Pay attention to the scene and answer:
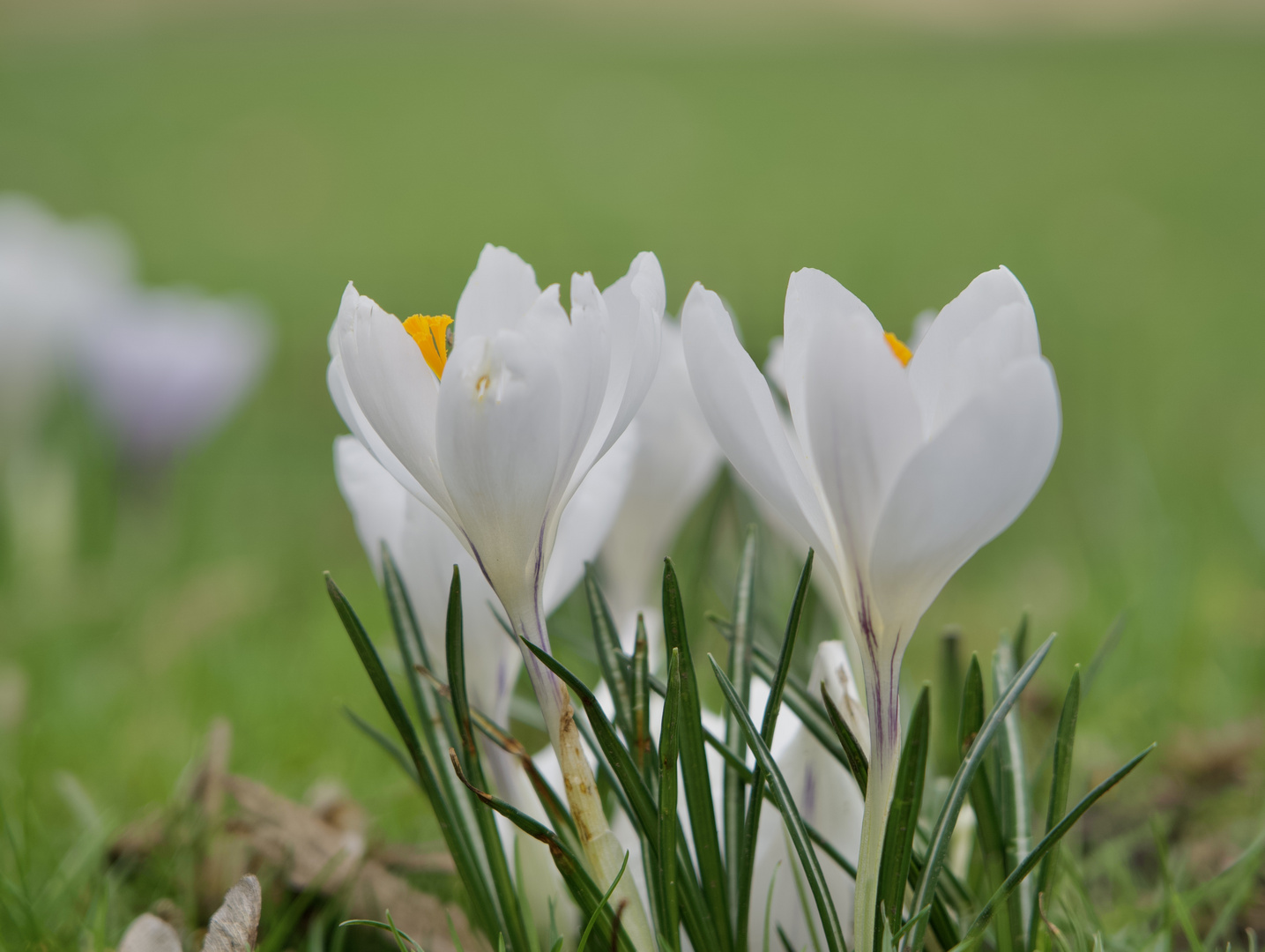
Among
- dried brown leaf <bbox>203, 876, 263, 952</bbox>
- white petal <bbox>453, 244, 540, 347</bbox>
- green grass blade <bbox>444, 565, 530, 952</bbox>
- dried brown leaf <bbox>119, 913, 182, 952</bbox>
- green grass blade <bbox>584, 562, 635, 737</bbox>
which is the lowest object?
dried brown leaf <bbox>119, 913, 182, 952</bbox>

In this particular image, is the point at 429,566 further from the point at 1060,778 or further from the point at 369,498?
the point at 1060,778

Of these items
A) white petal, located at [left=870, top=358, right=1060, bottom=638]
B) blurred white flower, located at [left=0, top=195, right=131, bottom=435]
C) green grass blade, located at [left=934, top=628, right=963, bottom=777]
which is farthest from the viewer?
blurred white flower, located at [left=0, top=195, right=131, bottom=435]

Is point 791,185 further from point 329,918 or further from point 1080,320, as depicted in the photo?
point 329,918

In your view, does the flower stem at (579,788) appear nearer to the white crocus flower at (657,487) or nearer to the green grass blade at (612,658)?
the green grass blade at (612,658)

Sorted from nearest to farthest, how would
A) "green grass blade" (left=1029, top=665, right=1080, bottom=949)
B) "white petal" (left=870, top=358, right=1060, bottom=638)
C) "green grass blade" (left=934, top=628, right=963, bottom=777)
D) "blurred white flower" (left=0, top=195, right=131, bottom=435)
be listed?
"white petal" (left=870, top=358, right=1060, bottom=638) < "green grass blade" (left=1029, top=665, right=1080, bottom=949) < "green grass blade" (left=934, top=628, right=963, bottom=777) < "blurred white flower" (left=0, top=195, right=131, bottom=435)

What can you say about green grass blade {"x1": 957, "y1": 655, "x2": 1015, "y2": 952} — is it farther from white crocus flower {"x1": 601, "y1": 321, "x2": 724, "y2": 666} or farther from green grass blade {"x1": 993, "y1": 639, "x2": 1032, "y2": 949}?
white crocus flower {"x1": 601, "y1": 321, "x2": 724, "y2": 666}

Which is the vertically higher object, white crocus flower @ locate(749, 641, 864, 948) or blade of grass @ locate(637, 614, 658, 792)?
blade of grass @ locate(637, 614, 658, 792)

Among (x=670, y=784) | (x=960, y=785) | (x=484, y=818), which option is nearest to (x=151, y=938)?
(x=484, y=818)

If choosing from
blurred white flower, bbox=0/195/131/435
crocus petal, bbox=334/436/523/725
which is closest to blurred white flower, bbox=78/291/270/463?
blurred white flower, bbox=0/195/131/435
